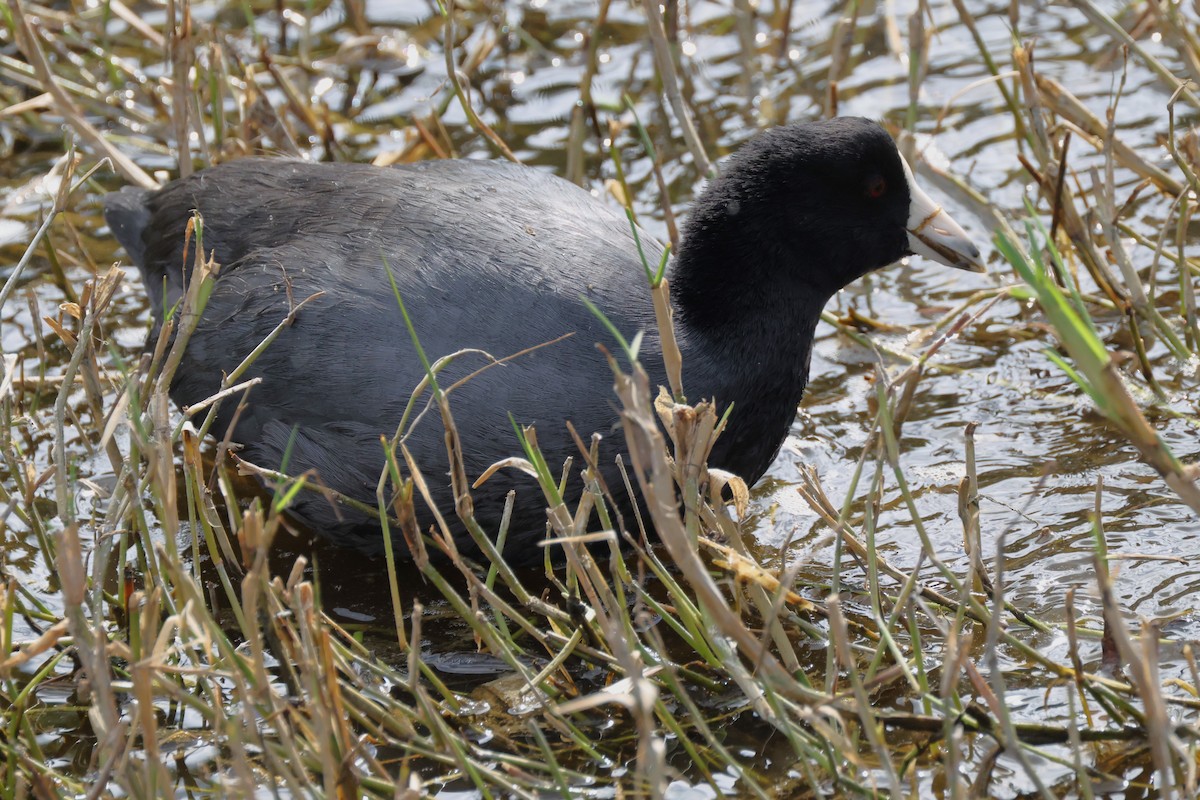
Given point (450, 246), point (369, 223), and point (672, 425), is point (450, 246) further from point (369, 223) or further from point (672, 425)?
point (672, 425)

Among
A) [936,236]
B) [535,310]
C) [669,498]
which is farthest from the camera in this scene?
[936,236]

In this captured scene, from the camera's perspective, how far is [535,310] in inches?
109

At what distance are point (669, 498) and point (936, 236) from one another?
143cm

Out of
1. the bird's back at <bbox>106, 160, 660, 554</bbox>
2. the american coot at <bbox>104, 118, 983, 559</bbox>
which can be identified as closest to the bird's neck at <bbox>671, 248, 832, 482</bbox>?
the american coot at <bbox>104, 118, 983, 559</bbox>

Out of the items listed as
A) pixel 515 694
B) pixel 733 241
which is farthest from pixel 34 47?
pixel 515 694

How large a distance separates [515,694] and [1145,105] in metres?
2.75

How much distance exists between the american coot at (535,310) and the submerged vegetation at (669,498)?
3.7 inches

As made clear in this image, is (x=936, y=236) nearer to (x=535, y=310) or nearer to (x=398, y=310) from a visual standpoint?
(x=535, y=310)

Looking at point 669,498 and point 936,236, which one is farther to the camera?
point 936,236

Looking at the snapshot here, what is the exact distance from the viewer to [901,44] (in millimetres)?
4617

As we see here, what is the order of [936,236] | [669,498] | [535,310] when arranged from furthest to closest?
[936,236]
[535,310]
[669,498]

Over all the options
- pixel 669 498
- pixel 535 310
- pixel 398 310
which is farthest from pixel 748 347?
pixel 669 498

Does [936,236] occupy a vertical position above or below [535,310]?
above

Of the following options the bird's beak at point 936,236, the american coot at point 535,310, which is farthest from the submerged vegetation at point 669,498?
the bird's beak at point 936,236
